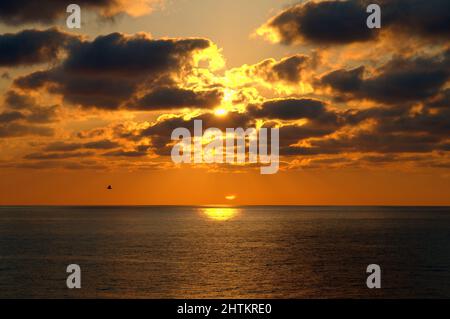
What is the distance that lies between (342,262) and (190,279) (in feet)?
117

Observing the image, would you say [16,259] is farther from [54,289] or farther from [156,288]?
[156,288]

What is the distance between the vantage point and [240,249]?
12862 cm

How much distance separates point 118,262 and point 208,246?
4056cm
